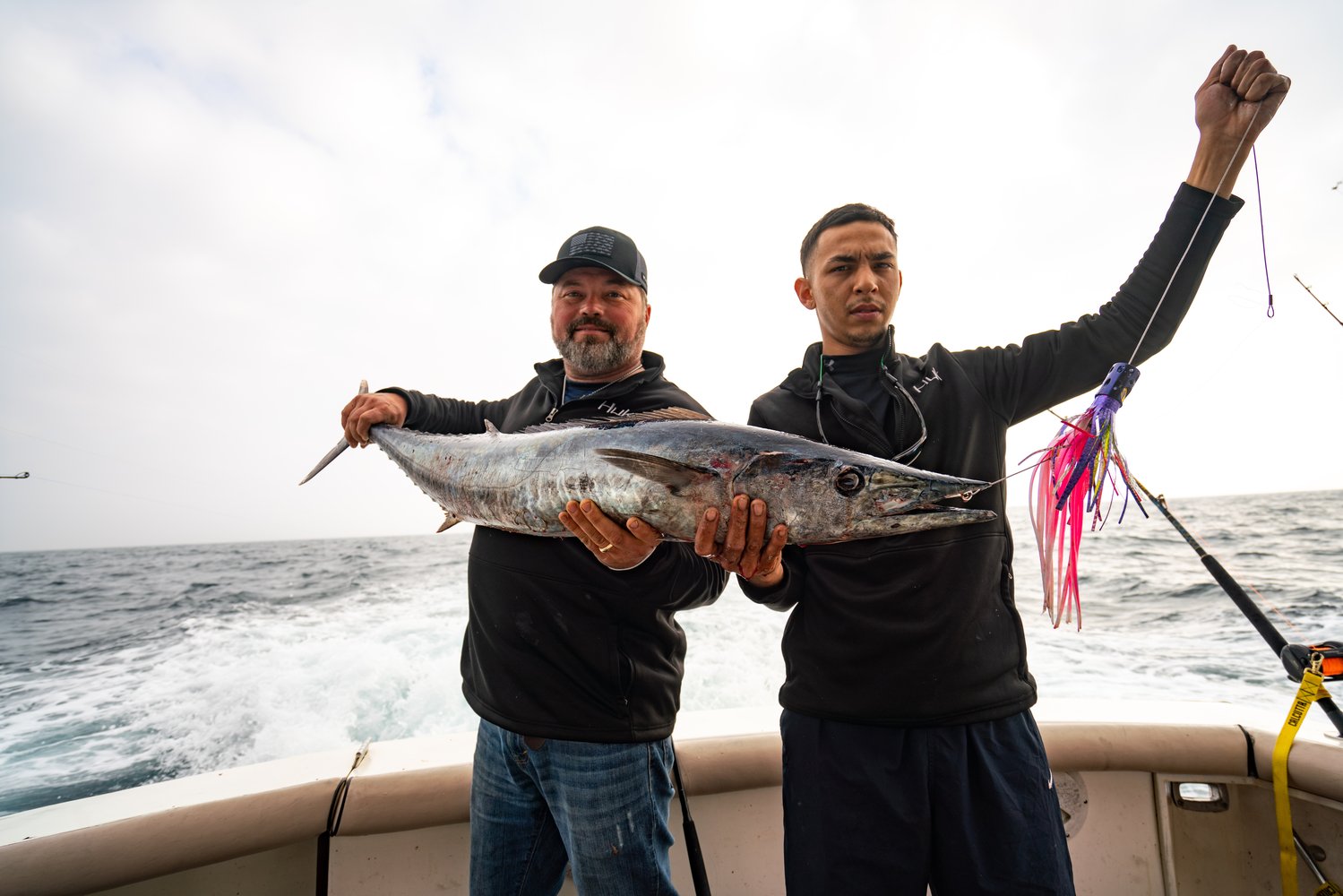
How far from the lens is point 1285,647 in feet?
8.49

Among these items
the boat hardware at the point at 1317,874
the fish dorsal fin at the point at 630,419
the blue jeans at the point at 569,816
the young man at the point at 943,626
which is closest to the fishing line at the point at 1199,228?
the young man at the point at 943,626

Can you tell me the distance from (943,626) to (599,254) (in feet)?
6.52

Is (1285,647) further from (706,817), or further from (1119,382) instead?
(706,817)

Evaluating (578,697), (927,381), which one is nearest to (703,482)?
(578,697)

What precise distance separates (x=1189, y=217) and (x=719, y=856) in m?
3.33

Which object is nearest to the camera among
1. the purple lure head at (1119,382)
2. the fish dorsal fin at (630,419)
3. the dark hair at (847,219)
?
the purple lure head at (1119,382)

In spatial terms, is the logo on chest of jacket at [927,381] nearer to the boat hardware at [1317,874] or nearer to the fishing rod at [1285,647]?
the fishing rod at [1285,647]

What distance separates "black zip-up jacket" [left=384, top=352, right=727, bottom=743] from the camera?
7.02 ft

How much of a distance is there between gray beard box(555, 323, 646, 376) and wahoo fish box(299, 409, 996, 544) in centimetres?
35

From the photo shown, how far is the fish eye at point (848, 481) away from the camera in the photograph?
189 cm

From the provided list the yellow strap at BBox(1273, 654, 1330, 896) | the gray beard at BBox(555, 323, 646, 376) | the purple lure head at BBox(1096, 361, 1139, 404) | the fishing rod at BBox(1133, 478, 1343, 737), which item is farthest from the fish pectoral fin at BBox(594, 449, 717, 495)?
the yellow strap at BBox(1273, 654, 1330, 896)

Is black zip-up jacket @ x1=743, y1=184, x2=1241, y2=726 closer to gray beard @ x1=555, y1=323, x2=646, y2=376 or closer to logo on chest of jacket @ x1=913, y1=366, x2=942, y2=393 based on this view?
logo on chest of jacket @ x1=913, y1=366, x2=942, y2=393

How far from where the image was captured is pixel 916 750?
1961 mm

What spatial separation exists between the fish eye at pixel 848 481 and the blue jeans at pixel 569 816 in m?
1.14
